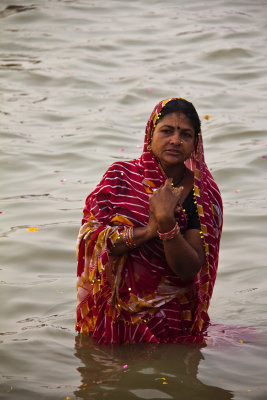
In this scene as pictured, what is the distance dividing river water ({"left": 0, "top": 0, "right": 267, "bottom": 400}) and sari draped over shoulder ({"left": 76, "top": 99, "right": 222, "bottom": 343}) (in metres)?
0.14

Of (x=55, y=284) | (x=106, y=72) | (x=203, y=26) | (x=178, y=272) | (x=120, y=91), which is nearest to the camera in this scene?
(x=178, y=272)

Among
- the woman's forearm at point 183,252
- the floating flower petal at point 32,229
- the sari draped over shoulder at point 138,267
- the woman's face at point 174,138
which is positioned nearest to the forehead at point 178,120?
the woman's face at point 174,138

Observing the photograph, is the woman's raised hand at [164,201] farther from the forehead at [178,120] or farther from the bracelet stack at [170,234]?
the forehead at [178,120]

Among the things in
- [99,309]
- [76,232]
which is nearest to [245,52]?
[76,232]

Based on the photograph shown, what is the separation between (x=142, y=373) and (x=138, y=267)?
0.56 m

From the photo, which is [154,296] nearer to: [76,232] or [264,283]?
[264,283]

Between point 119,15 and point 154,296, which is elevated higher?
point 119,15

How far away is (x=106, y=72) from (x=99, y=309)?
894 cm

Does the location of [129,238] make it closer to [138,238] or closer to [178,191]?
[138,238]

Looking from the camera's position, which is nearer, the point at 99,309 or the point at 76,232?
the point at 99,309

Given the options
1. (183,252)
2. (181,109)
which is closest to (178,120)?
(181,109)

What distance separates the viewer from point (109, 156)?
366 inches

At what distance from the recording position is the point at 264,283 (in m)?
5.85

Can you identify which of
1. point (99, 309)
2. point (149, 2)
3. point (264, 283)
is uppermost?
point (149, 2)
